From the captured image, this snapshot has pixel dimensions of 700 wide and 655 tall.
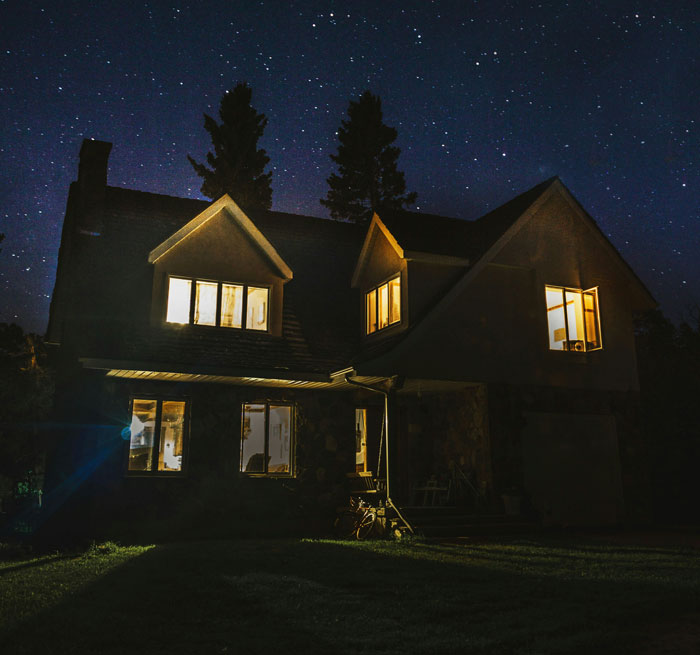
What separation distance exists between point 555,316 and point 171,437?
1109 centimetres

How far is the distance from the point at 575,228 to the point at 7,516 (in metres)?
17.7

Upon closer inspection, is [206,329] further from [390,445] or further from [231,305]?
[390,445]

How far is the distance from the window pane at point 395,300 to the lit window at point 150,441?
5.42 m

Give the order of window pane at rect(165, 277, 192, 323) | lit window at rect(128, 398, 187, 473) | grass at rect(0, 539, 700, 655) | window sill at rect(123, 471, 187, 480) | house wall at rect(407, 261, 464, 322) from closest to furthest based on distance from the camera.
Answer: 1. grass at rect(0, 539, 700, 655)
2. window sill at rect(123, 471, 187, 480)
3. lit window at rect(128, 398, 187, 473)
4. window pane at rect(165, 277, 192, 323)
5. house wall at rect(407, 261, 464, 322)

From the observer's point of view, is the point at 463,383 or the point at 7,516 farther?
the point at 7,516

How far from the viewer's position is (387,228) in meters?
16.9

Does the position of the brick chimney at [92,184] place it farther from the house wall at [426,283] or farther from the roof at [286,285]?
the house wall at [426,283]

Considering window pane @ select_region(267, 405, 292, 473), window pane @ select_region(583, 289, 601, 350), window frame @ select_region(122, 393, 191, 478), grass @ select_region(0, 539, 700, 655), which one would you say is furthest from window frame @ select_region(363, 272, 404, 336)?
grass @ select_region(0, 539, 700, 655)

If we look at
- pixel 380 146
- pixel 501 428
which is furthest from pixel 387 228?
pixel 380 146

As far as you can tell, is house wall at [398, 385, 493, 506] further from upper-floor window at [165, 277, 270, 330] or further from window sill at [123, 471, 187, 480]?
window sill at [123, 471, 187, 480]

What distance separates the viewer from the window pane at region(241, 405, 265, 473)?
16.0 m

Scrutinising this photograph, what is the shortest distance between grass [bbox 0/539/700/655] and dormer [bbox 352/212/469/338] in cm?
681

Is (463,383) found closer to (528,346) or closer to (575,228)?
(528,346)

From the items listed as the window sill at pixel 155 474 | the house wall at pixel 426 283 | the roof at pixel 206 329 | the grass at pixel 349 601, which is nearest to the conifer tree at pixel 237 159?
the roof at pixel 206 329
